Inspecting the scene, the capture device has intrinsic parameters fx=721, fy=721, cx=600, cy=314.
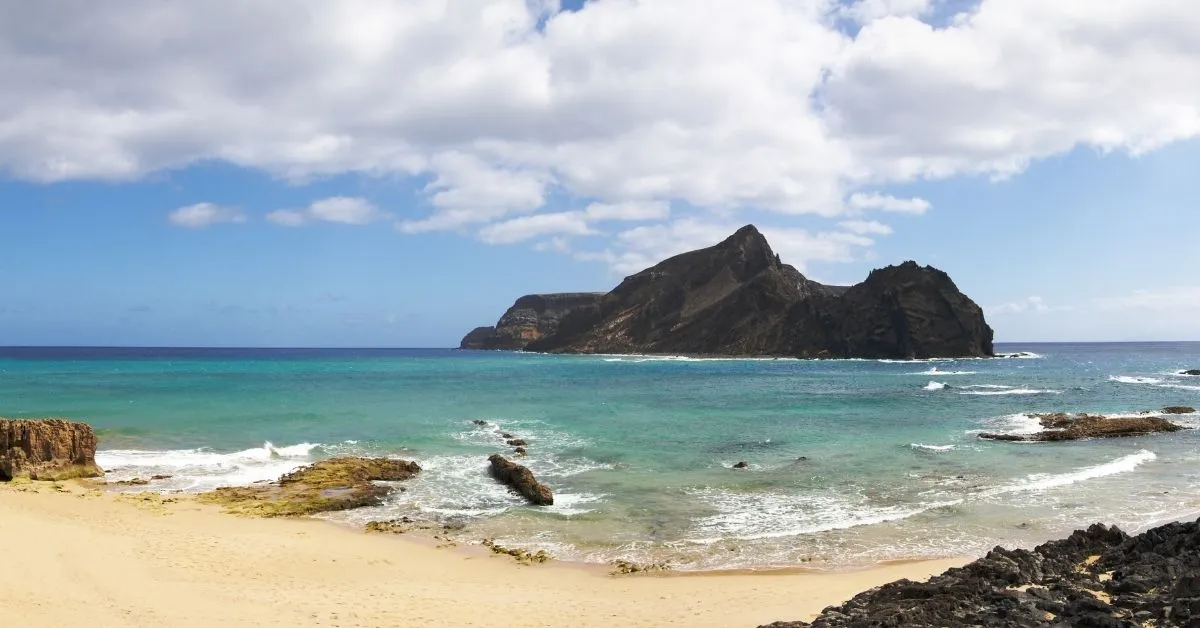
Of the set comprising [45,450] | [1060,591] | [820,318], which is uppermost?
[820,318]

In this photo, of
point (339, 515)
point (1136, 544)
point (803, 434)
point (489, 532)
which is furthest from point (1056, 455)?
point (339, 515)

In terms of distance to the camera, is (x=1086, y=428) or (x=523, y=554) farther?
(x=1086, y=428)

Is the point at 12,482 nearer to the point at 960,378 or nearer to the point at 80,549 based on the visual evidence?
the point at 80,549

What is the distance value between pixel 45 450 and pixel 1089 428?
45.8 metres

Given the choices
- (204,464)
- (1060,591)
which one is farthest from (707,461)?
(204,464)

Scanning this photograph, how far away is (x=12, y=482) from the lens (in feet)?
76.3

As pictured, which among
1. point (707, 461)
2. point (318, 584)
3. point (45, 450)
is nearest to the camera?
point (318, 584)

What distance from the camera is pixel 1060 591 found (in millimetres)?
Result: 10961

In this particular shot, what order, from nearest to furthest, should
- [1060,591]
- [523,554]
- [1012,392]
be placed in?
[1060,591] < [523,554] < [1012,392]

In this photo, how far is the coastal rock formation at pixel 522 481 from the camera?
22203mm

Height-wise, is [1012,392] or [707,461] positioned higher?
[1012,392]

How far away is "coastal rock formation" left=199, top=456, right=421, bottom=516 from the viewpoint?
70.5ft

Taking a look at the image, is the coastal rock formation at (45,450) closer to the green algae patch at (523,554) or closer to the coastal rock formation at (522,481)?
the coastal rock formation at (522,481)

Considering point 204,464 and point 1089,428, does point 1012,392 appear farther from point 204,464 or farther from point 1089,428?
point 204,464
